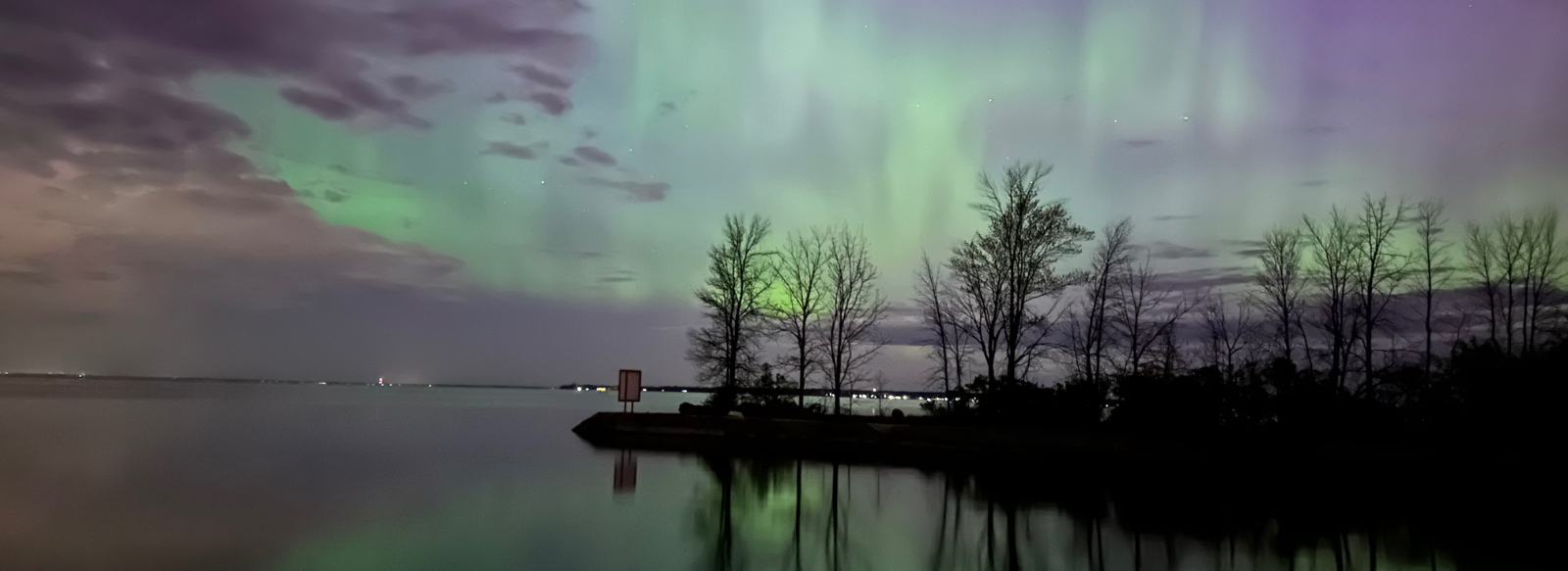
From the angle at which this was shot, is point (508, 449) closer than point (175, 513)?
No

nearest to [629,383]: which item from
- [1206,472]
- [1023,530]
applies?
[1206,472]

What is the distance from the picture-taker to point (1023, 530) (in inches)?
595

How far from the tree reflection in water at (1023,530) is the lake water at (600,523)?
0.23 ft

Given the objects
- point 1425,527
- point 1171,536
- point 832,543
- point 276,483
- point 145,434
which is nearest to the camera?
point 832,543

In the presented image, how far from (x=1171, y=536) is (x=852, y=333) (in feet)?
101

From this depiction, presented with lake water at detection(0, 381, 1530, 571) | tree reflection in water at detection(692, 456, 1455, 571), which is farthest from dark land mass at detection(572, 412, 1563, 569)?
lake water at detection(0, 381, 1530, 571)

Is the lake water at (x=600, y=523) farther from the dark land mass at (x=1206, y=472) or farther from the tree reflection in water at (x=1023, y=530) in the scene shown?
the dark land mass at (x=1206, y=472)

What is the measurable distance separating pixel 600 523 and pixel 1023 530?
723 cm

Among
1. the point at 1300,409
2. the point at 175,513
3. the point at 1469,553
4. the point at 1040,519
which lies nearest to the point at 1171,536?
the point at 1040,519

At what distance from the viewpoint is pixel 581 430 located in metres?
42.7

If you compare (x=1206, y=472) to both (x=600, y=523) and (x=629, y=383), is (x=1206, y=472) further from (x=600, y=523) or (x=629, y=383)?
(x=629, y=383)

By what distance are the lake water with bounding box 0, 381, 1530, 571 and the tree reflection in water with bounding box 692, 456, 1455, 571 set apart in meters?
0.07

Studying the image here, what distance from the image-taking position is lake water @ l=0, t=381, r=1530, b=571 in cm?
1226

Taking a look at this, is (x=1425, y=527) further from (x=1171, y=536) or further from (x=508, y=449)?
(x=508, y=449)
